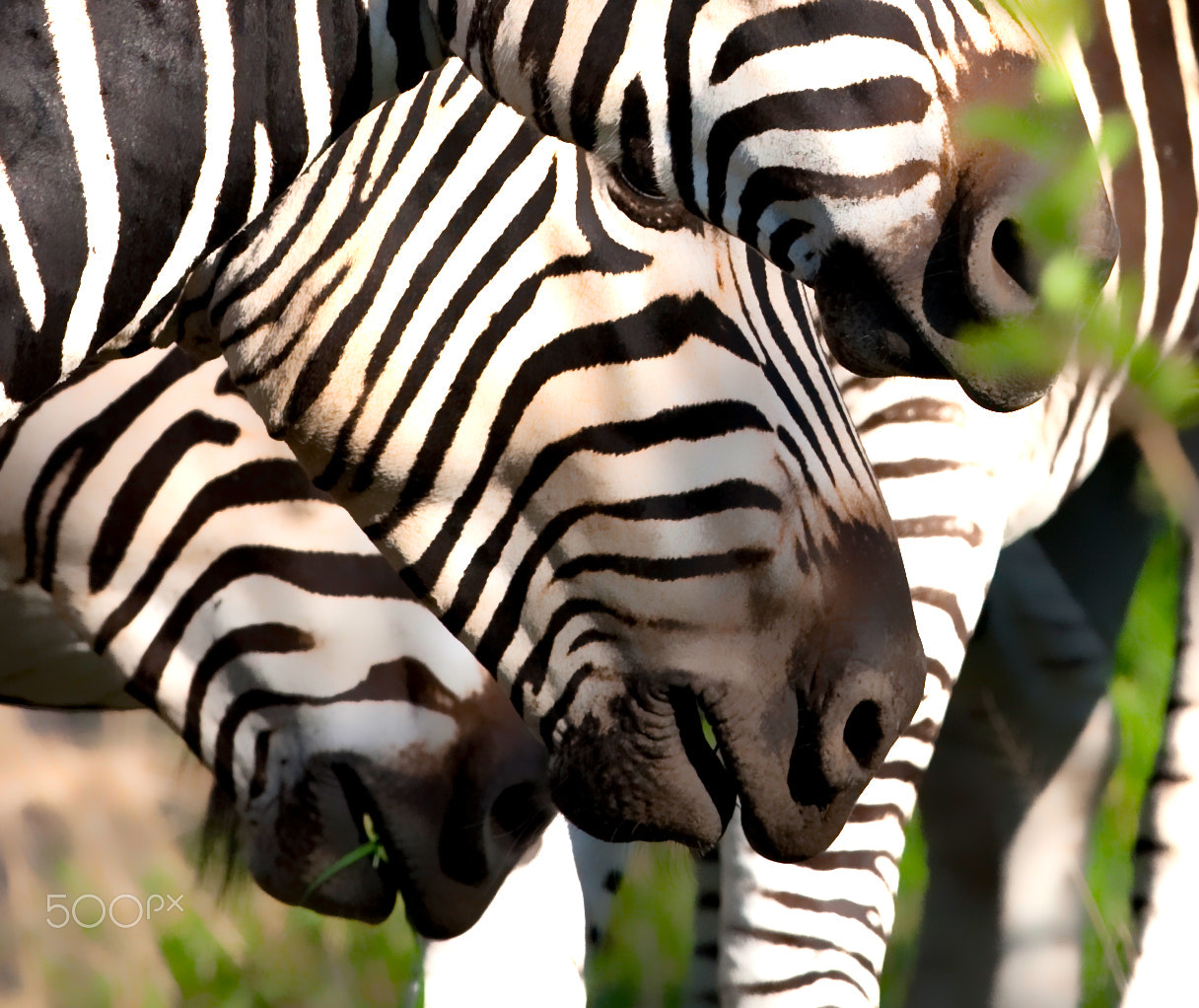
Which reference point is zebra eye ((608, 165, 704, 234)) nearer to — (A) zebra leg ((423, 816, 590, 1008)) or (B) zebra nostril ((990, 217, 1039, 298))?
(B) zebra nostril ((990, 217, 1039, 298))

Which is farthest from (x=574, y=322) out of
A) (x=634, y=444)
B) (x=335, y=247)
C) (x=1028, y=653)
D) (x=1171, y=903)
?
(x=1028, y=653)

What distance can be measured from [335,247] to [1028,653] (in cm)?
206

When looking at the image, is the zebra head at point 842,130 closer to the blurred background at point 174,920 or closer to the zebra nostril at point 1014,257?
the zebra nostril at point 1014,257

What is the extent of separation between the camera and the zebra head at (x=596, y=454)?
1270 millimetres

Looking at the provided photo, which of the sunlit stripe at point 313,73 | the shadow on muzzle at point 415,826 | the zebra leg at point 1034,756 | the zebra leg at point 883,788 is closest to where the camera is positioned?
the sunlit stripe at point 313,73

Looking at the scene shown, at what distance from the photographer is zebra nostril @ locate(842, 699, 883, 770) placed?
129 centimetres

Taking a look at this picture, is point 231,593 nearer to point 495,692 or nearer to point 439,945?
point 495,692

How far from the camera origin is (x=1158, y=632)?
2.64ft

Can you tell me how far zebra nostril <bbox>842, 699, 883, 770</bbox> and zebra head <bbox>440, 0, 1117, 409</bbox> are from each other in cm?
36

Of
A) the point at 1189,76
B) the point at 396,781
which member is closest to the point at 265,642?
the point at 396,781

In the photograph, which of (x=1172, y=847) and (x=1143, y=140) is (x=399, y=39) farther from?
(x=1172, y=847)

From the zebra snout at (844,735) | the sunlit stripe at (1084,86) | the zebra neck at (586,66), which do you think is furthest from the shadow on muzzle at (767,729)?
the sunlit stripe at (1084,86)

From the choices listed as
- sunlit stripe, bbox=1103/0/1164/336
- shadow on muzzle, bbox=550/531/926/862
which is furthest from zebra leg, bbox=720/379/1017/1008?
shadow on muzzle, bbox=550/531/926/862

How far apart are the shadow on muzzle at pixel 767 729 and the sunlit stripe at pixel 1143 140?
1159 millimetres
